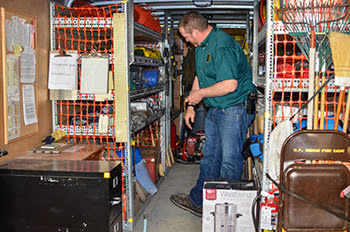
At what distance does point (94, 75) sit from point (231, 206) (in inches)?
69.3

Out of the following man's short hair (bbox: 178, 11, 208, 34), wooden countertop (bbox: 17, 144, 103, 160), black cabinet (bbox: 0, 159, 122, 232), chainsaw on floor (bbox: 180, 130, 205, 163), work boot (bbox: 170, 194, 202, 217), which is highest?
man's short hair (bbox: 178, 11, 208, 34)

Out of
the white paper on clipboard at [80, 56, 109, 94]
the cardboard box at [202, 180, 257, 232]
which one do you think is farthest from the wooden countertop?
the cardboard box at [202, 180, 257, 232]

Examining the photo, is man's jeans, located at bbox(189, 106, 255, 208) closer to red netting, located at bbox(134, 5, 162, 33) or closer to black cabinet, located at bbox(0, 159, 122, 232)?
red netting, located at bbox(134, 5, 162, 33)

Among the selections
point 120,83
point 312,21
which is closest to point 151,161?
point 120,83

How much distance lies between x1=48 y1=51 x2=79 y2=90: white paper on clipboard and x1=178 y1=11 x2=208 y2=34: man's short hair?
1161 millimetres

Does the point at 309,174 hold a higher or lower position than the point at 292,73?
lower

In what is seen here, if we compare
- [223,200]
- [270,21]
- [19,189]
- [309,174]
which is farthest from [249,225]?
[19,189]

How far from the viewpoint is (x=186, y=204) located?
414cm

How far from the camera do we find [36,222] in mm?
2258

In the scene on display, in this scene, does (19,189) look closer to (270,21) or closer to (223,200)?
(223,200)

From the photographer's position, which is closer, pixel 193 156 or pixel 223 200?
pixel 223 200

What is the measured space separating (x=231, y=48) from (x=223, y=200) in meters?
1.47

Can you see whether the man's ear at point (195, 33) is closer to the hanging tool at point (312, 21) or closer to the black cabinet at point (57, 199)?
the hanging tool at point (312, 21)

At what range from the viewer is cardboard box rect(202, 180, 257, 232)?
3.13m
